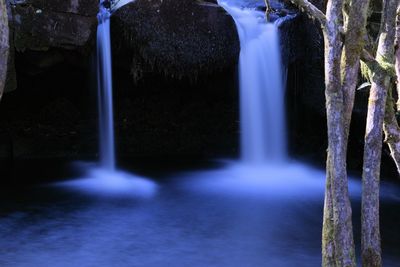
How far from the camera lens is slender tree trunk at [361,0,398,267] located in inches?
174

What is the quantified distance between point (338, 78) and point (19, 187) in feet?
25.8

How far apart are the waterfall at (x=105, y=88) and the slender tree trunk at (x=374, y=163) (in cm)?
685

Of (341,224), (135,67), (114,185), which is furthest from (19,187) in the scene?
(341,224)

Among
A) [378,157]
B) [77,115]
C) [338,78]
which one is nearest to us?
[338,78]

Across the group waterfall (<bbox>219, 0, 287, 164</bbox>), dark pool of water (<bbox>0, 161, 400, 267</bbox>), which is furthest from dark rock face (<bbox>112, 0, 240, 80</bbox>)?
dark pool of water (<bbox>0, 161, 400, 267</bbox>)

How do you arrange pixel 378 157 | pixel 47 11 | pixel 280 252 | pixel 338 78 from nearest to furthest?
1. pixel 338 78
2. pixel 378 157
3. pixel 280 252
4. pixel 47 11

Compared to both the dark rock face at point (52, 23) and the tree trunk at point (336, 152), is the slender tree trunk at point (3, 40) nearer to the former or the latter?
the tree trunk at point (336, 152)

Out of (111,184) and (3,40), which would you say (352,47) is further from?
(111,184)

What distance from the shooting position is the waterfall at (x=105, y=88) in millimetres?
10477

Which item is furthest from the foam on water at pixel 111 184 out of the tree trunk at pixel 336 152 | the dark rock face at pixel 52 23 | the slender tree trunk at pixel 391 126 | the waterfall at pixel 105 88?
the tree trunk at pixel 336 152

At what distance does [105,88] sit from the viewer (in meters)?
11.1

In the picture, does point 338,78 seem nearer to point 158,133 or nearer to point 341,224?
point 341,224

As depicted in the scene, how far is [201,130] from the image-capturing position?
45.0 ft

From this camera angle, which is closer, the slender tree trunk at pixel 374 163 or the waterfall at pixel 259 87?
the slender tree trunk at pixel 374 163
